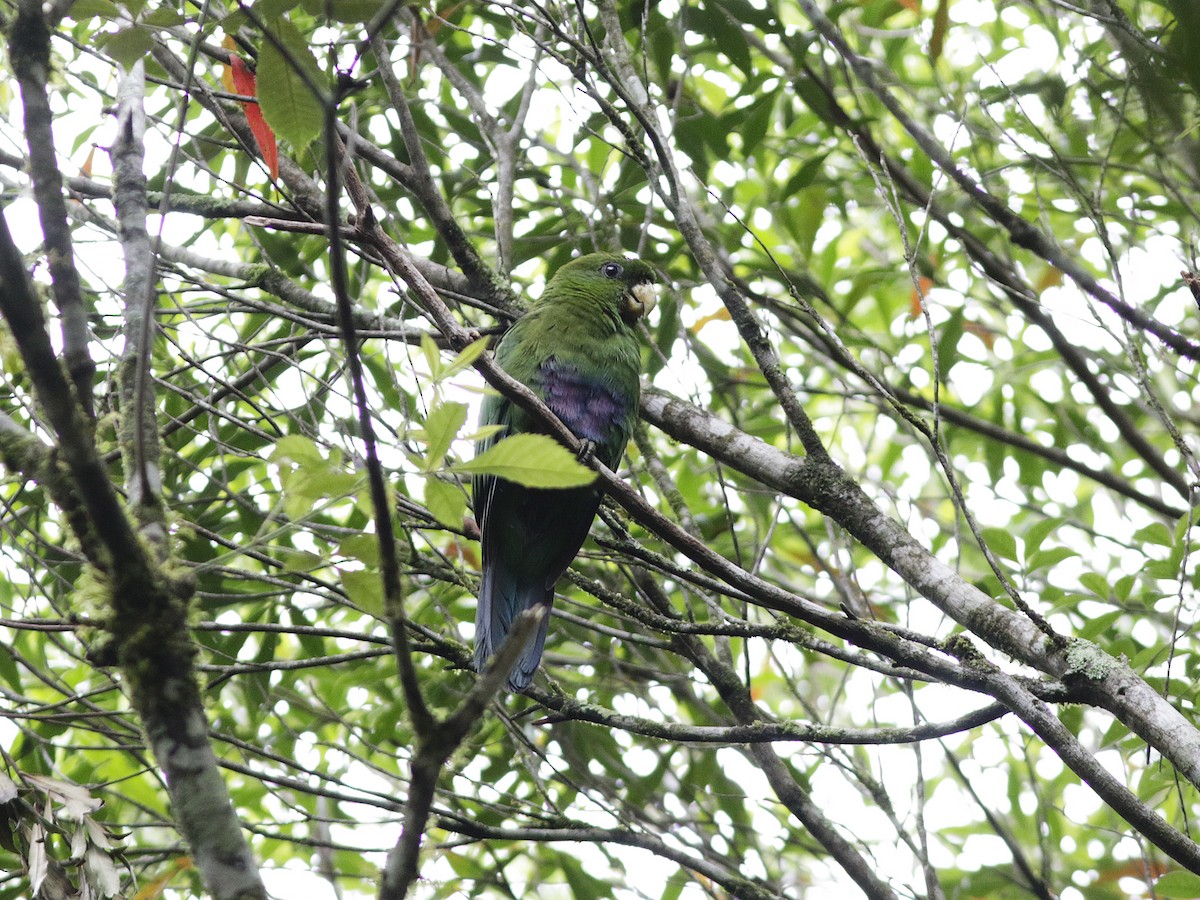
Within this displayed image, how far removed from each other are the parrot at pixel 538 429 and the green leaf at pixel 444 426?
5.10 ft

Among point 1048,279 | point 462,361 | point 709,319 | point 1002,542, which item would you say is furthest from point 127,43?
point 1048,279

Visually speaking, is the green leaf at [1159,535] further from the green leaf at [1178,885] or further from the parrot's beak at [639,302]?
the parrot's beak at [639,302]

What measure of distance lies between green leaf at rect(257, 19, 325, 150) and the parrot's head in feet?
6.90

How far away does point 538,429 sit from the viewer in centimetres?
320

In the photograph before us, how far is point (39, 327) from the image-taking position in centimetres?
118

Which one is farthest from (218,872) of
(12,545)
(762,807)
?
(762,807)

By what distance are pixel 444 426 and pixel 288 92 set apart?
67 centimetres

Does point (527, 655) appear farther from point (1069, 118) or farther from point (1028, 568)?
point (1069, 118)

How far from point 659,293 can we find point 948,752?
6.37ft

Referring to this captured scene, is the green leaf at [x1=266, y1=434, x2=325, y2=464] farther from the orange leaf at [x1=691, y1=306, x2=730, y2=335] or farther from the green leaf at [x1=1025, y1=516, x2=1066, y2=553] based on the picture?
the orange leaf at [x1=691, y1=306, x2=730, y2=335]

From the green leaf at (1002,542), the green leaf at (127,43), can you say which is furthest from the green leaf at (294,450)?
the green leaf at (1002,542)

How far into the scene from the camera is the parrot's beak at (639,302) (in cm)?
395

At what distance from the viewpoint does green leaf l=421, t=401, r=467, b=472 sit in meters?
1.49

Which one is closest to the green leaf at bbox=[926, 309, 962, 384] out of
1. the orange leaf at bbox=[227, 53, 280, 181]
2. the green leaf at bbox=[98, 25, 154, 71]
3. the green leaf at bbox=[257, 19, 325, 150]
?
the orange leaf at bbox=[227, 53, 280, 181]
